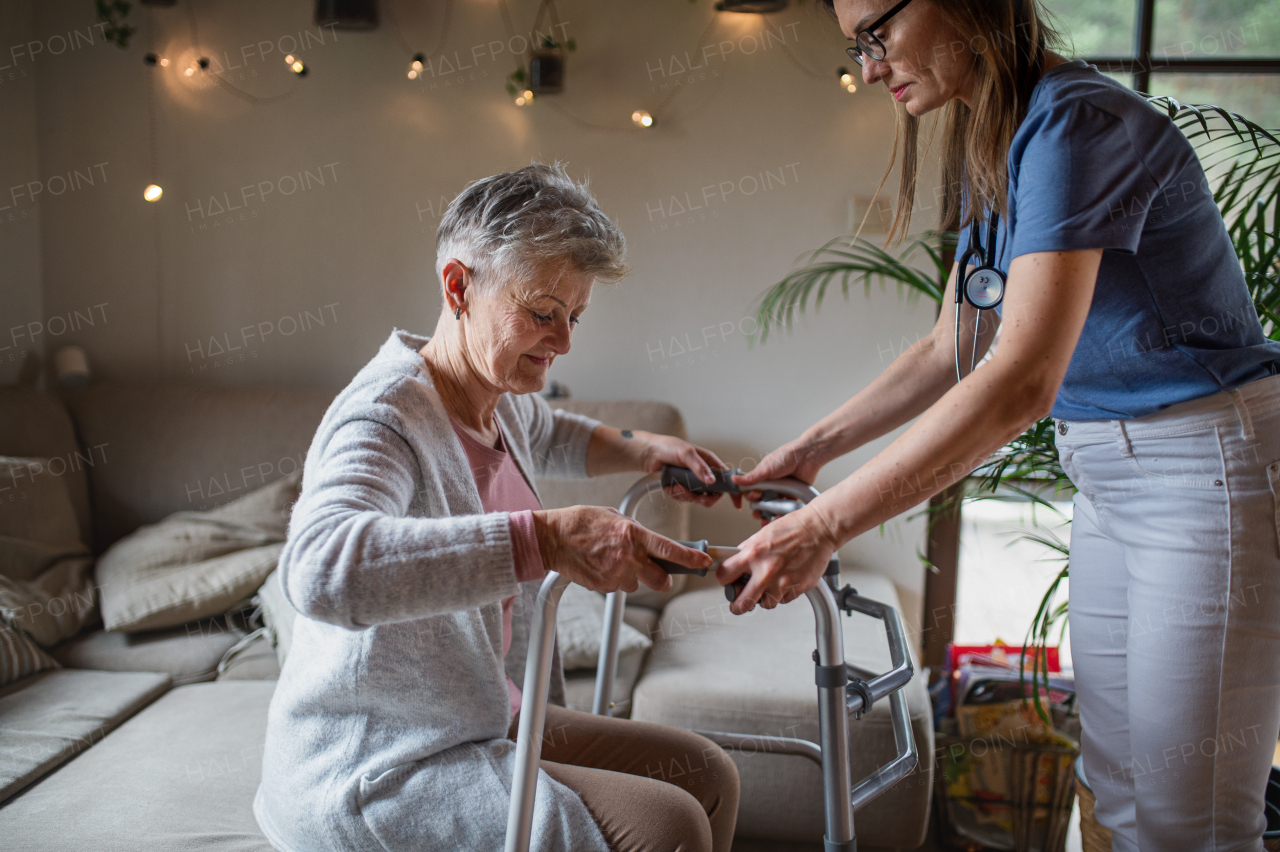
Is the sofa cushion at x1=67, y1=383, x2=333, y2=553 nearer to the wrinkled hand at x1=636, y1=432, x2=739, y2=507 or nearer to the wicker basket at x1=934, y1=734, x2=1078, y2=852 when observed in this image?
the wrinkled hand at x1=636, y1=432, x2=739, y2=507

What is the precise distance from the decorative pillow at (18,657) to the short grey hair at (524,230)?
1390 millimetres

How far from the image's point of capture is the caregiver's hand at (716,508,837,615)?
926mm

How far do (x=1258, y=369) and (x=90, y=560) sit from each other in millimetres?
2519

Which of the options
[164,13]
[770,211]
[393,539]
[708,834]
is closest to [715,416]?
[770,211]

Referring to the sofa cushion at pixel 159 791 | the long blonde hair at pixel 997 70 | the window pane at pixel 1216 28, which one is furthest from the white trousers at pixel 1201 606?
the window pane at pixel 1216 28

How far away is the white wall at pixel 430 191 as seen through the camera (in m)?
2.57

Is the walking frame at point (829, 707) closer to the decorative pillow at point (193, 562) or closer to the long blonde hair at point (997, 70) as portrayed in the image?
the long blonde hair at point (997, 70)

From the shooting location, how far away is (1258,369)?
101 cm

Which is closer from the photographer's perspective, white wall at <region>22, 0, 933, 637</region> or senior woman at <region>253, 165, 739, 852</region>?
senior woman at <region>253, 165, 739, 852</region>

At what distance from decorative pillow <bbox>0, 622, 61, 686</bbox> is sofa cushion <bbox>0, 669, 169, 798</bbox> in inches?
0.8

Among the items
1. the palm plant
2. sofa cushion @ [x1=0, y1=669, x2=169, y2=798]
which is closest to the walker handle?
the palm plant

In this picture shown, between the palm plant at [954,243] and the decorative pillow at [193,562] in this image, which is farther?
the decorative pillow at [193,562]

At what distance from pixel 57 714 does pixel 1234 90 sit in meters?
3.40

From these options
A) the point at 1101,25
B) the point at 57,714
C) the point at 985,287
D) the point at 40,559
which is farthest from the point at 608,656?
the point at 1101,25
